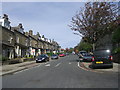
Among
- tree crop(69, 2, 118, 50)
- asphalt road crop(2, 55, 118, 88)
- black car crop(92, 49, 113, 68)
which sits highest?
tree crop(69, 2, 118, 50)

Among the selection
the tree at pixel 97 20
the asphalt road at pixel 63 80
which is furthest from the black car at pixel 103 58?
the tree at pixel 97 20

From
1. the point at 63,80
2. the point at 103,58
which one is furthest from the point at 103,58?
the point at 63,80

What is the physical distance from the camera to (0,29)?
31969 millimetres

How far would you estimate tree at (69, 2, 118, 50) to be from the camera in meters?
26.3

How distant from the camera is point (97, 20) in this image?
26156 mm

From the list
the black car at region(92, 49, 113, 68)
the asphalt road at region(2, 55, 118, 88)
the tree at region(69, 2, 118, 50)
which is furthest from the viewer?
the tree at region(69, 2, 118, 50)

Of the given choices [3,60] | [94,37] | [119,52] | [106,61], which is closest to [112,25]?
[94,37]

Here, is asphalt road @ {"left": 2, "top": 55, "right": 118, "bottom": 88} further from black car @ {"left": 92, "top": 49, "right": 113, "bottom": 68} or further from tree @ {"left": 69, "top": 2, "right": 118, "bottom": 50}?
tree @ {"left": 69, "top": 2, "right": 118, "bottom": 50}

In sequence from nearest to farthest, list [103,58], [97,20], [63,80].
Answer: [63,80] → [103,58] → [97,20]

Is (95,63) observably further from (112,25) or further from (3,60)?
(3,60)

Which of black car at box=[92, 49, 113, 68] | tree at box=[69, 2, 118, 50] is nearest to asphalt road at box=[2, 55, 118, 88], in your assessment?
black car at box=[92, 49, 113, 68]

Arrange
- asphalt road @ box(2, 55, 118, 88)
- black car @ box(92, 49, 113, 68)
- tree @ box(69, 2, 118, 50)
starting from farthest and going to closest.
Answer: tree @ box(69, 2, 118, 50) < black car @ box(92, 49, 113, 68) < asphalt road @ box(2, 55, 118, 88)

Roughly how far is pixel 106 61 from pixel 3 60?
14429 mm

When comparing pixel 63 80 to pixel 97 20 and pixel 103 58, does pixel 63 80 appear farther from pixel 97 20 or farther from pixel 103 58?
pixel 97 20
